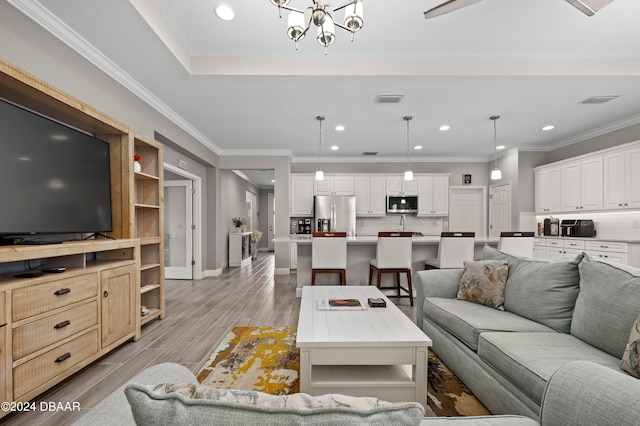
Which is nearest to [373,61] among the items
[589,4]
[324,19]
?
[324,19]

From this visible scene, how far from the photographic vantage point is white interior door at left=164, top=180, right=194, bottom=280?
575 cm

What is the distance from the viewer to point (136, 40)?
2.54m

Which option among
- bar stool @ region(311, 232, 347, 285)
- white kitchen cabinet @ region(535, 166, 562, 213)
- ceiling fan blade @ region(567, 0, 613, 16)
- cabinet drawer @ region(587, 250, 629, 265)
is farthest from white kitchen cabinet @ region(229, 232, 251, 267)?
ceiling fan blade @ region(567, 0, 613, 16)

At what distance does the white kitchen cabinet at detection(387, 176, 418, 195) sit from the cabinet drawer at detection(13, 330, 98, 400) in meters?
5.96

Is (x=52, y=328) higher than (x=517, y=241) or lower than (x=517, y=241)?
lower

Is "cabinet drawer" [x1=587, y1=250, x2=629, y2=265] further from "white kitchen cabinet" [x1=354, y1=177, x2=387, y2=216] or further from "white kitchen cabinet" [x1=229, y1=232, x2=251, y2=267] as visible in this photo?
"white kitchen cabinet" [x1=229, y1=232, x2=251, y2=267]

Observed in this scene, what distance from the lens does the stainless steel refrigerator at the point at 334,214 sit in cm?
678

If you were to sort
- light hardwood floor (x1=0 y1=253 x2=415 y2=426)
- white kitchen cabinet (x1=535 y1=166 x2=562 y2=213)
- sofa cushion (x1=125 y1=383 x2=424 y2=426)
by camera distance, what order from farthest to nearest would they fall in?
white kitchen cabinet (x1=535 y1=166 x2=562 y2=213) → light hardwood floor (x1=0 y1=253 x2=415 y2=426) → sofa cushion (x1=125 y1=383 x2=424 y2=426)

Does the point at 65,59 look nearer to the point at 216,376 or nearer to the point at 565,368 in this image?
the point at 216,376

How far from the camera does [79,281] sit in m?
2.17

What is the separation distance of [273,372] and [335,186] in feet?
17.0

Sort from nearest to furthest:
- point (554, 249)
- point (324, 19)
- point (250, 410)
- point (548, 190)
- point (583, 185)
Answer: point (250, 410), point (324, 19), point (583, 185), point (554, 249), point (548, 190)

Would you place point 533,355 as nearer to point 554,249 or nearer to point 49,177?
point 49,177

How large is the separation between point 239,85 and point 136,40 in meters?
1.06
